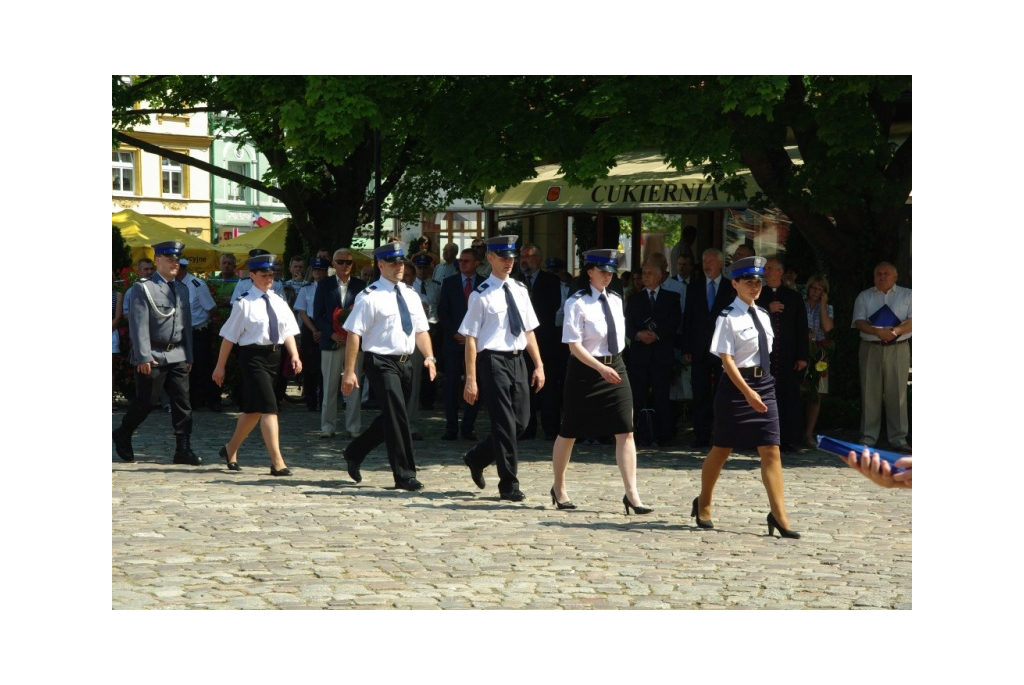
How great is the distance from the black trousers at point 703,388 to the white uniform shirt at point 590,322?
4.15 meters

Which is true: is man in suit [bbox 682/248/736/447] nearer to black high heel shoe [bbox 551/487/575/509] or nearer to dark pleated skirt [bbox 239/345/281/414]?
black high heel shoe [bbox 551/487/575/509]

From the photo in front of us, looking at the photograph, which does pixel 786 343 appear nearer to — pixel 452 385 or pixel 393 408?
pixel 452 385

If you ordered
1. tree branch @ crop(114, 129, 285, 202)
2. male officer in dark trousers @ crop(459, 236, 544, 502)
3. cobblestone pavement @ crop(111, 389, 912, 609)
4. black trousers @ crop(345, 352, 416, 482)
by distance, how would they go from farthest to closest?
tree branch @ crop(114, 129, 285, 202) < black trousers @ crop(345, 352, 416, 482) < male officer in dark trousers @ crop(459, 236, 544, 502) < cobblestone pavement @ crop(111, 389, 912, 609)

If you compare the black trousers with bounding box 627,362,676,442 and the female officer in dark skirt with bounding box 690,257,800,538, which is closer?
the female officer in dark skirt with bounding box 690,257,800,538

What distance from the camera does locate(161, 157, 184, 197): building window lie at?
60500 millimetres

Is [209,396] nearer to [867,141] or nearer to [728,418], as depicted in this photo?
[867,141]

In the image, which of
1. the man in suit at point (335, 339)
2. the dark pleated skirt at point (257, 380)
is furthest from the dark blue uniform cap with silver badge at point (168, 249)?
the man in suit at point (335, 339)

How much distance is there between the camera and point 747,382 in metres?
9.41

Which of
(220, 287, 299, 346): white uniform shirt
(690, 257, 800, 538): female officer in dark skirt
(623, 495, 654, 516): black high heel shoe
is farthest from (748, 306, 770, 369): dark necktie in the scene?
(220, 287, 299, 346): white uniform shirt

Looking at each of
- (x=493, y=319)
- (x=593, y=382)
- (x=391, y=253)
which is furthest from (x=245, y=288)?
(x=593, y=382)

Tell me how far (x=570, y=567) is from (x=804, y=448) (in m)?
6.76

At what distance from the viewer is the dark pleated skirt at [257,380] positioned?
12.3 m

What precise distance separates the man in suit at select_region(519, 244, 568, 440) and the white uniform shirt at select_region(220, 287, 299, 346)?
3.24m

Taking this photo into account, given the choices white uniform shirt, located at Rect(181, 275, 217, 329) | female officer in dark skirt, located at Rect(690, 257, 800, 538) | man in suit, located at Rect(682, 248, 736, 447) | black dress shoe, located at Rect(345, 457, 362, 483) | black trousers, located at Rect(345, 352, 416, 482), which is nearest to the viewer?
female officer in dark skirt, located at Rect(690, 257, 800, 538)
